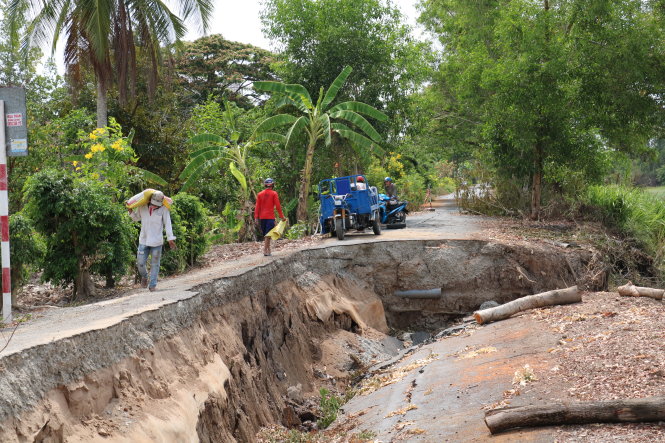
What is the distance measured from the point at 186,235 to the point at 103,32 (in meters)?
6.72

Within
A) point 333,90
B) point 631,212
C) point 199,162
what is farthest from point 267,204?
point 631,212

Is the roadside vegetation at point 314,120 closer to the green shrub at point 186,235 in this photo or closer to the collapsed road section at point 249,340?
the green shrub at point 186,235

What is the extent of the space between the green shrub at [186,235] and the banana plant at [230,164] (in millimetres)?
4908

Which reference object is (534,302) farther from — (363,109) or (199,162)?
(199,162)

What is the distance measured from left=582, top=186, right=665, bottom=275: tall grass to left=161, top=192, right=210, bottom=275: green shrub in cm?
1438

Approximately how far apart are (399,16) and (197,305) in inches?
775

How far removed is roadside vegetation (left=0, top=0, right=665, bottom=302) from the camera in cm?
1345

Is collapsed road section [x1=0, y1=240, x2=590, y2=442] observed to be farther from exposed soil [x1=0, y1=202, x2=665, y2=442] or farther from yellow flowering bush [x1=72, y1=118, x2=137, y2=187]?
yellow flowering bush [x1=72, y1=118, x2=137, y2=187]

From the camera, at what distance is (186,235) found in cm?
1446

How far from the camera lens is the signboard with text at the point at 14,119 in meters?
8.02

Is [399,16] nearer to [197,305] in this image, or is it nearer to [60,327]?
[197,305]

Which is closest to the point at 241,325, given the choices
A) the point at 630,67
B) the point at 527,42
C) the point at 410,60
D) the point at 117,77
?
the point at 117,77

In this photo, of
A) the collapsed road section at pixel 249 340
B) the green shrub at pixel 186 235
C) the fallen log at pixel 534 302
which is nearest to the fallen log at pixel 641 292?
the fallen log at pixel 534 302

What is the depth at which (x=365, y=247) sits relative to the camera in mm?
17594
